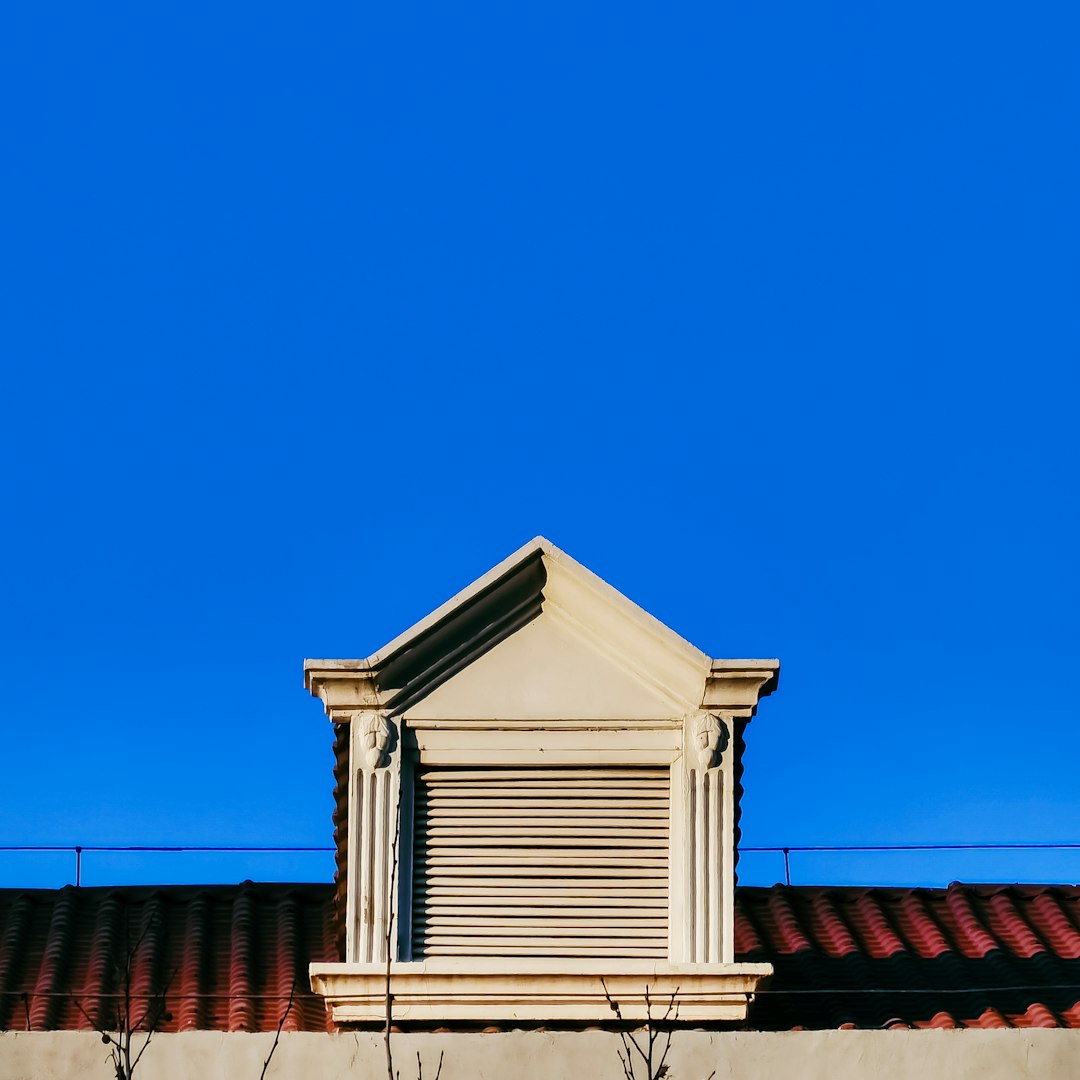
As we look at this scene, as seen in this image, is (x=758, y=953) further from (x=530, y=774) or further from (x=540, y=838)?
(x=530, y=774)

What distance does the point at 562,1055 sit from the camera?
11.1 m

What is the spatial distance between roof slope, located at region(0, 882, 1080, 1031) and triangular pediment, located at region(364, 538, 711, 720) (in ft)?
5.62

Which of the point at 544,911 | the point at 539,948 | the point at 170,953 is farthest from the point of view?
the point at 170,953

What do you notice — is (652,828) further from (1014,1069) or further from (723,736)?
(1014,1069)

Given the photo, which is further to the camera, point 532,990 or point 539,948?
point 539,948

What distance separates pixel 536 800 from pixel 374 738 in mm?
1012

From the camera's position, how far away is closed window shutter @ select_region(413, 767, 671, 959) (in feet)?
39.6

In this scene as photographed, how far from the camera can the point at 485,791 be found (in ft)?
40.6

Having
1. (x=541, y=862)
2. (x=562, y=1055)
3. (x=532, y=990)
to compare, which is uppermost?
(x=541, y=862)

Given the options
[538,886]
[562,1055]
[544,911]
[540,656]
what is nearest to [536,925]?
[544,911]

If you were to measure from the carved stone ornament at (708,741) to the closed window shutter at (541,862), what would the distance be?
26 cm

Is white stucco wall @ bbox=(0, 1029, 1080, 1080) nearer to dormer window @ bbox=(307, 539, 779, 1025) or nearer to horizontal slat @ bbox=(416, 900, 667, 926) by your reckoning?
dormer window @ bbox=(307, 539, 779, 1025)

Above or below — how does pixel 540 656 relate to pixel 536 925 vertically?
above

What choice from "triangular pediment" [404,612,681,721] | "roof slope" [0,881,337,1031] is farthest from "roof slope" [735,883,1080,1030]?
"roof slope" [0,881,337,1031]
